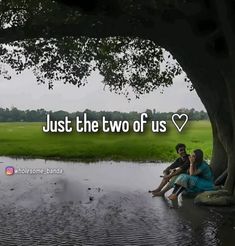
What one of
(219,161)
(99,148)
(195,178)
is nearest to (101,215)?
(195,178)

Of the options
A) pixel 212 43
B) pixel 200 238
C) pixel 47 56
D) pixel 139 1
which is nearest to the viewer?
pixel 200 238

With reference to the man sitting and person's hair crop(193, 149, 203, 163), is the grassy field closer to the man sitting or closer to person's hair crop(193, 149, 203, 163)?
the man sitting

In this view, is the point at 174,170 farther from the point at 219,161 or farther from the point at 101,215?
the point at 219,161

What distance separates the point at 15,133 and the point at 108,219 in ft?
74.9

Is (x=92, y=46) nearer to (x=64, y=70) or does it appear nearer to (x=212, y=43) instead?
(x=64, y=70)

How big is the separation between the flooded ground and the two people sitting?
0.40 meters

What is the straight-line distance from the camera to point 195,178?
1532 cm

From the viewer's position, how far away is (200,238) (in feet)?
32.1

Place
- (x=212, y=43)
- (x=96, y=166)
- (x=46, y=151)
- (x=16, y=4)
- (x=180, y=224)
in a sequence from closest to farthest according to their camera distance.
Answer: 1. (x=180, y=224)
2. (x=212, y=43)
3. (x=16, y=4)
4. (x=96, y=166)
5. (x=46, y=151)

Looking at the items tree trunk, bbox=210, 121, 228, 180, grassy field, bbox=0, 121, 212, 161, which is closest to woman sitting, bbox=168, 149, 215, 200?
tree trunk, bbox=210, 121, 228, 180

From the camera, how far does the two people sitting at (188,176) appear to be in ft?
49.8

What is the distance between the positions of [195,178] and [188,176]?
194 millimetres

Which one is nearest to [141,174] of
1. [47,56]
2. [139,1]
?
[47,56]

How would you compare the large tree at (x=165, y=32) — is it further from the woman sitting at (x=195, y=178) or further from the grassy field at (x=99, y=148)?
the grassy field at (x=99, y=148)
